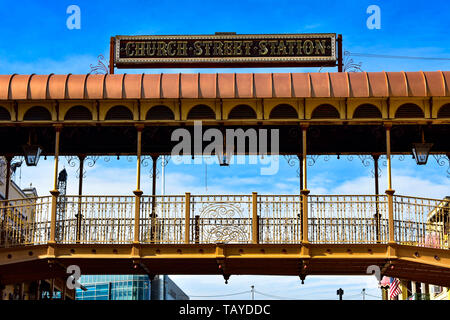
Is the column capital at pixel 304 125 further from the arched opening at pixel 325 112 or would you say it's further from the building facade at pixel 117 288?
the building facade at pixel 117 288

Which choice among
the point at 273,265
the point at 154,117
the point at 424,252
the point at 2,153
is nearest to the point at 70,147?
the point at 2,153

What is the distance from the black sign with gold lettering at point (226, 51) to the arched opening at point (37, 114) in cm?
257

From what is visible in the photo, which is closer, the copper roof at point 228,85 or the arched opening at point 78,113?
the copper roof at point 228,85

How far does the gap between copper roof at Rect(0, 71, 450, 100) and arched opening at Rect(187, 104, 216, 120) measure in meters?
0.37

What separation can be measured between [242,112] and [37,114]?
201 inches

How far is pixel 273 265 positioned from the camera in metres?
18.4

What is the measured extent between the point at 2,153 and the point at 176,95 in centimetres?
619

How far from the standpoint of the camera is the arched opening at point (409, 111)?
18516 mm

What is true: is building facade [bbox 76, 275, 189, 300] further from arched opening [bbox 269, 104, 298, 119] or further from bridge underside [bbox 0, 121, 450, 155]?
arched opening [bbox 269, 104, 298, 119]

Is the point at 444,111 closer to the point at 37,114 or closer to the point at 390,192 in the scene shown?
the point at 390,192

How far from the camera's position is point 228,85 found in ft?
60.6

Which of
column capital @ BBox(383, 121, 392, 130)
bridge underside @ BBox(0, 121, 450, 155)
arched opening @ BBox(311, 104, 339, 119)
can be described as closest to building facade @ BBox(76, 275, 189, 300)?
bridge underside @ BBox(0, 121, 450, 155)

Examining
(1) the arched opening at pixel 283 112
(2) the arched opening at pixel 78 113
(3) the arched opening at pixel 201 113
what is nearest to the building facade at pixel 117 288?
(2) the arched opening at pixel 78 113

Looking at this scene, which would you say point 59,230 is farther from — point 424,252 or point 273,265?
point 424,252
